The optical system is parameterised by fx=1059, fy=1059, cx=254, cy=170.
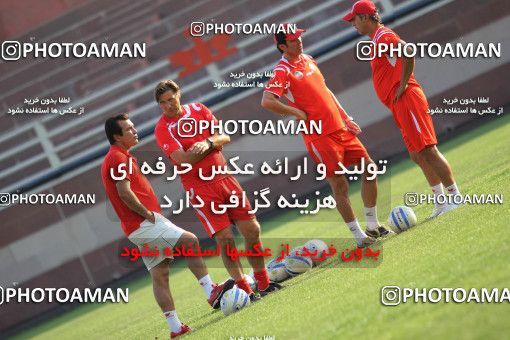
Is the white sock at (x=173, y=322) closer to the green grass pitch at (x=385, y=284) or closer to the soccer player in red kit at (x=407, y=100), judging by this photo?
the green grass pitch at (x=385, y=284)

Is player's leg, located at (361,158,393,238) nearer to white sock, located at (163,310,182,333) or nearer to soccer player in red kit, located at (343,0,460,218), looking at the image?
soccer player in red kit, located at (343,0,460,218)

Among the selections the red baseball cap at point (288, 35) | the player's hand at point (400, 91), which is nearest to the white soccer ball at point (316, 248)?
the player's hand at point (400, 91)

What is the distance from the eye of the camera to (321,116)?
891 centimetres

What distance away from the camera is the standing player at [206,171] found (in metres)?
8.31

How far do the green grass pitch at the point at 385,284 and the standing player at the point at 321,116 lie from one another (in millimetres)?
529

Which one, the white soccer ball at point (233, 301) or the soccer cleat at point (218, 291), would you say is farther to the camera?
the soccer cleat at point (218, 291)

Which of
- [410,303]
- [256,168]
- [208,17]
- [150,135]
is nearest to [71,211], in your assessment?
[150,135]

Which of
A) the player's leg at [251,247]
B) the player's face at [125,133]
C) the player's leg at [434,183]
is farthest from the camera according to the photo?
the player's leg at [434,183]

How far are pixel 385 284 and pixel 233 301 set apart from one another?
183 cm

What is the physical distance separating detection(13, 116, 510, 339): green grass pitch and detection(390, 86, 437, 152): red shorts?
66 centimetres

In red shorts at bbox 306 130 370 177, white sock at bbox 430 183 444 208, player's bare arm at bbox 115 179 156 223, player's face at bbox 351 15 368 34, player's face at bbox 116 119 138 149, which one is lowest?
white sock at bbox 430 183 444 208

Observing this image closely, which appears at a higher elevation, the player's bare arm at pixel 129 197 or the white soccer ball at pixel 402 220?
the player's bare arm at pixel 129 197

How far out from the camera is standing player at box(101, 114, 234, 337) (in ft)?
26.2

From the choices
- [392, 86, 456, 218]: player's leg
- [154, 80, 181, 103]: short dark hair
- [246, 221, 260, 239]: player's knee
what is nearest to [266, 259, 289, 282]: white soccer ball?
[246, 221, 260, 239]: player's knee
